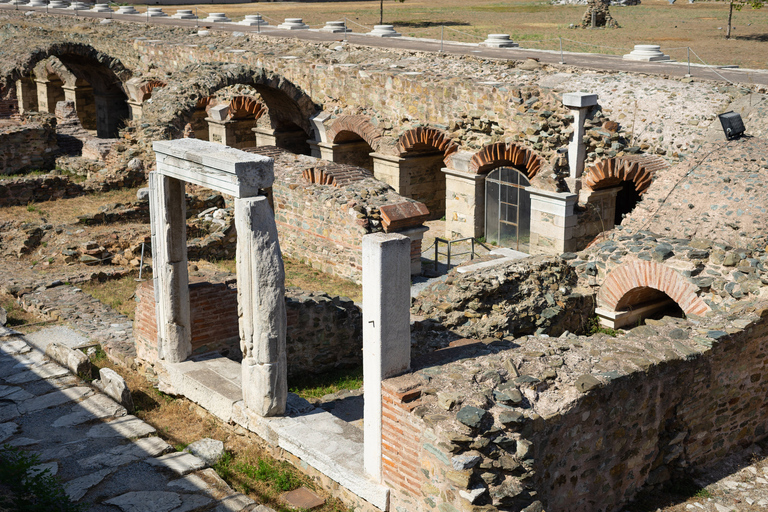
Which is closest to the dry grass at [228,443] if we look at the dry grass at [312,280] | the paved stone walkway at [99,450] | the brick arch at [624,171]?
the paved stone walkway at [99,450]

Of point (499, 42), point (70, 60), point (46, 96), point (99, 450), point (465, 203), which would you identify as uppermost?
point (499, 42)

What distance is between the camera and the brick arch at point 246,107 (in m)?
21.2

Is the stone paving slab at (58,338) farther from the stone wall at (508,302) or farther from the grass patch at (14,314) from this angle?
the stone wall at (508,302)

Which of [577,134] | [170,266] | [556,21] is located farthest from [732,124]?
[556,21]

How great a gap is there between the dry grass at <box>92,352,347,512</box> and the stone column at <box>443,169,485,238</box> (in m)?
8.46

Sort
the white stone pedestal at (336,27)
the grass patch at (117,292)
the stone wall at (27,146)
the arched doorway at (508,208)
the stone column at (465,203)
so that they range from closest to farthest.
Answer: the grass patch at (117,292), the arched doorway at (508,208), the stone column at (465,203), the stone wall at (27,146), the white stone pedestal at (336,27)

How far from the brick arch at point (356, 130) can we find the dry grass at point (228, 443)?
9.76m

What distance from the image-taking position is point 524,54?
23.0 m

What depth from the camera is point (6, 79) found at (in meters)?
23.2

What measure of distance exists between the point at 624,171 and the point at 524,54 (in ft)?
Result: 34.1

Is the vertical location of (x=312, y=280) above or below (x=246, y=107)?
below

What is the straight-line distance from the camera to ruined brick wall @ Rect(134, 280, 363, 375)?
8.41 meters

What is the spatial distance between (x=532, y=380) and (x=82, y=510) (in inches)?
134

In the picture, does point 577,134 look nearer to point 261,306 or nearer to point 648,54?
point 648,54
